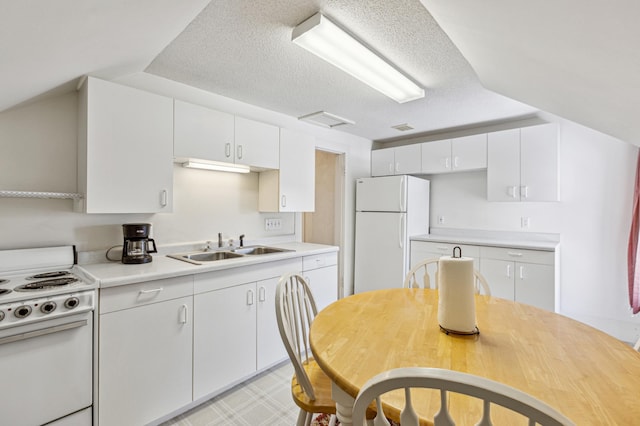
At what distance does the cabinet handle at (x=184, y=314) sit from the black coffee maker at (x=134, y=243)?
1.51ft

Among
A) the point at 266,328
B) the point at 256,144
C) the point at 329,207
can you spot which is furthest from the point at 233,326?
the point at 329,207

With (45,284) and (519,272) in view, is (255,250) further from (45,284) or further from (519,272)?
(519,272)

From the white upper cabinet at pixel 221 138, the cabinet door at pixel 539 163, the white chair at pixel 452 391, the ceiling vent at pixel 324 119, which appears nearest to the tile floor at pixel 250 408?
the white chair at pixel 452 391

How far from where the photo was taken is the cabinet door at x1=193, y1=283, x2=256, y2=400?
1.91m

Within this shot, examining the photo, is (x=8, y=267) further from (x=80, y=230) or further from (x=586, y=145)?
(x=586, y=145)

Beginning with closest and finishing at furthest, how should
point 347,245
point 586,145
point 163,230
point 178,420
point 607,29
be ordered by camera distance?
point 607,29, point 178,420, point 163,230, point 586,145, point 347,245

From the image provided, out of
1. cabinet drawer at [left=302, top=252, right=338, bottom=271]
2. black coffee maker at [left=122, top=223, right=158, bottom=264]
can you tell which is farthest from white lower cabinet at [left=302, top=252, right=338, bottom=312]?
black coffee maker at [left=122, top=223, right=158, bottom=264]

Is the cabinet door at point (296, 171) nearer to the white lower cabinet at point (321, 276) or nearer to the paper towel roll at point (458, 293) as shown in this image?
the white lower cabinet at point (321, 276)

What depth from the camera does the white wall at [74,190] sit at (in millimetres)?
1765

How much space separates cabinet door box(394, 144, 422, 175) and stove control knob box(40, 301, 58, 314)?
3717 millimetres

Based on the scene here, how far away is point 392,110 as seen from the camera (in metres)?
3.05

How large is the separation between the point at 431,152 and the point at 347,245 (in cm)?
168

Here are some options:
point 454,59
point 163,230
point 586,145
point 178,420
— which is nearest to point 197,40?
point 163,230

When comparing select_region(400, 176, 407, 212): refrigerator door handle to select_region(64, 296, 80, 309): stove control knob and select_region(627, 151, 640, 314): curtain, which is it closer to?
select_region(627, 151, 640, 314): curtain
